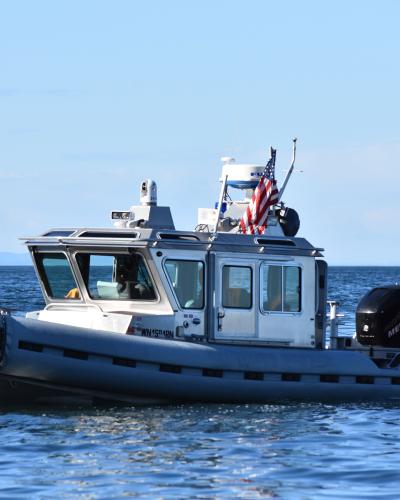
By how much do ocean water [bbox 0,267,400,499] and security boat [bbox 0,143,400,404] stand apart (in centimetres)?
29

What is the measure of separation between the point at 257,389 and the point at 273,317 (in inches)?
32.2

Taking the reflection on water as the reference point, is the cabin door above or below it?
above

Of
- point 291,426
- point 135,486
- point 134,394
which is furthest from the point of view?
point 134,394

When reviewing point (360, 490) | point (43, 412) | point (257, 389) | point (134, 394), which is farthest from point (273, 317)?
point (360, 490)

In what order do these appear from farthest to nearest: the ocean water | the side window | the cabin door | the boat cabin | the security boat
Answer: the side window → the cabin door → the boat cabin → the security boat → the ocean water

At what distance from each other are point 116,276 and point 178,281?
69 cm

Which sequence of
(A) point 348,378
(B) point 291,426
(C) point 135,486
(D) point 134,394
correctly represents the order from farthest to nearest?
1. (A) point 348,378
2. (D) point 134,394
3. (B) point 291,426
4. (C) point 135,486

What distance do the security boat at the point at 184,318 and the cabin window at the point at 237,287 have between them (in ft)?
0.04

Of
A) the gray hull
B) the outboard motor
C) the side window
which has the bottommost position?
the gray hull

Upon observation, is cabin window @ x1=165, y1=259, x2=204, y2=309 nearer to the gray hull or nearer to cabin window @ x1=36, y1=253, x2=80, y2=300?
the gray hull

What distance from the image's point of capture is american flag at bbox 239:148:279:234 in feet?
46.2

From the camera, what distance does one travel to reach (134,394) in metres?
13.2

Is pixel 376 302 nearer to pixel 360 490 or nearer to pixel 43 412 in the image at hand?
pixel 43 412

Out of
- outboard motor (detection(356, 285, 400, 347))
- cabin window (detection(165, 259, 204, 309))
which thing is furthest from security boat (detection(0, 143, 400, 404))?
outboard motor (detection(356, 285, 400, 347))
